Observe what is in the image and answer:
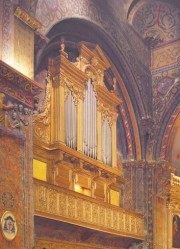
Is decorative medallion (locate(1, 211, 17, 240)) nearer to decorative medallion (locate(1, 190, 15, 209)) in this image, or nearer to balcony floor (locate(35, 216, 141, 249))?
decorative medallion (locate(1, 190, 15, 209))

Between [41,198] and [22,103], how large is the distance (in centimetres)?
223

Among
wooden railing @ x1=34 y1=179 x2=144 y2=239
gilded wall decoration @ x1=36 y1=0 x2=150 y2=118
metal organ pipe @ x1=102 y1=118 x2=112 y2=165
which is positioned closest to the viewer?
wooden railing @ x1=34 y1=179 x2=144 y2=239

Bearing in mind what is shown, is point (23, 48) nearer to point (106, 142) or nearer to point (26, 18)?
point (26, 18)

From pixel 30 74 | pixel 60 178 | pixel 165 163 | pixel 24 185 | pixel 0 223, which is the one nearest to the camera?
pixel 0 223

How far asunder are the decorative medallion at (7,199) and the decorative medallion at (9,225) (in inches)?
5.0

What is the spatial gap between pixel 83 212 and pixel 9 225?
148 inches

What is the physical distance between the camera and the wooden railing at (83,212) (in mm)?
12125

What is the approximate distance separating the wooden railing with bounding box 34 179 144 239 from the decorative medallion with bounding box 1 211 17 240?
60.3 inches

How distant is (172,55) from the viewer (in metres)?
18.9

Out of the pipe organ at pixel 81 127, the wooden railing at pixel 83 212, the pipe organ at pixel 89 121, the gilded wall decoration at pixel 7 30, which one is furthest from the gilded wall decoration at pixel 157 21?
the gilded wall decoration at pixel 7 30

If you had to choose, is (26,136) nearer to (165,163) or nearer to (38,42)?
(38,42)

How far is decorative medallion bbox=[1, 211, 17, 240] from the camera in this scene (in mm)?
9945

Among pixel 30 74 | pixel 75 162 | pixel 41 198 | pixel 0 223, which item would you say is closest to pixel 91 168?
pixel 75 162

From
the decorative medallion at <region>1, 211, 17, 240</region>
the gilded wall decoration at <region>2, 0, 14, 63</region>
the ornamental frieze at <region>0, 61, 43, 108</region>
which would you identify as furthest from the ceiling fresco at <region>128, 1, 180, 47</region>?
the decorative medallion at <region>1, 211, 17, 240</region>
